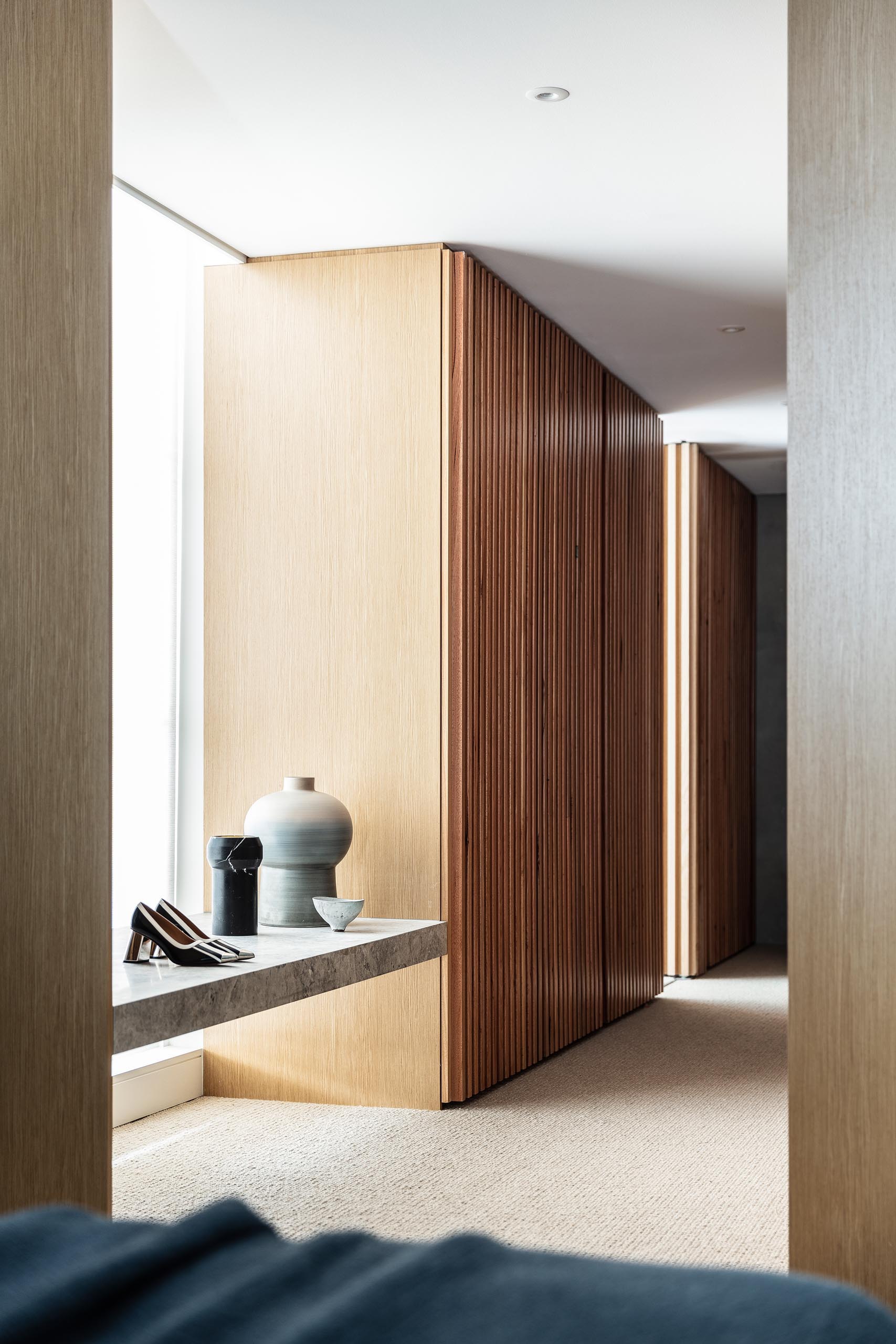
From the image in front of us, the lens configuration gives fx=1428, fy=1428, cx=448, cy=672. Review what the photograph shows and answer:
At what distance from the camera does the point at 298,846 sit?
419 centimetres

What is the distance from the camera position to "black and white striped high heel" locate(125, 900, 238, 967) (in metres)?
3.46

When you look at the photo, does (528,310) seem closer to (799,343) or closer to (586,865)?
(586,865)

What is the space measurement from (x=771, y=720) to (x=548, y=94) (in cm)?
626

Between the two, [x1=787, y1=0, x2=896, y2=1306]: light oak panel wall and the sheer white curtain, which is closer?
[x1=787, y1=0, x2=896, y2=1306]: light oak panel wall

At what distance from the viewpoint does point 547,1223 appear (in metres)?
3.26

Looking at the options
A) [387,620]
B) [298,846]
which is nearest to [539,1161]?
[298,846]

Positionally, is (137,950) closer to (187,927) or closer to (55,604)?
(187,927)

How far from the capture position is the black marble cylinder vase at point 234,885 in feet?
13.2

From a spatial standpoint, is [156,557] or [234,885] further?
[156,557]

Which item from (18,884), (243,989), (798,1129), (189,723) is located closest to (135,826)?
(189,723)

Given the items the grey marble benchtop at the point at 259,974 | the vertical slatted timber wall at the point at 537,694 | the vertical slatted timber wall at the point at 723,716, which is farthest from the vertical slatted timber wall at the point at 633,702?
the grey marble benchtop at the point at 259,974

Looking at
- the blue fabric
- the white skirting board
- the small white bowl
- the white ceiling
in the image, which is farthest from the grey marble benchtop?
the white ceiling

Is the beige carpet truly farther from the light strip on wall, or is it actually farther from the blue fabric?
the light strip on wall

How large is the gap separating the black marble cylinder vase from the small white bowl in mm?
202
